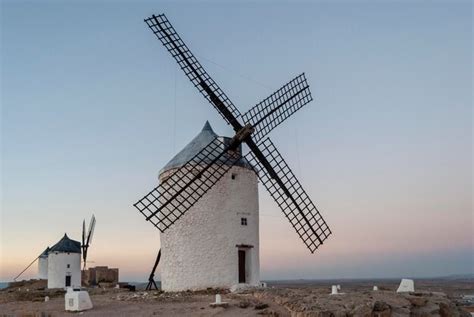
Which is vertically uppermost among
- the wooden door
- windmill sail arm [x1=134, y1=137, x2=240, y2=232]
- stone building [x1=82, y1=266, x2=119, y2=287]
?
windmill sail arm [x1=134, y1=137, x2=240, y2=232]

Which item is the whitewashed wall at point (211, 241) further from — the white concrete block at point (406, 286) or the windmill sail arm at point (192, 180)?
the white concrete block at point (406, 286)

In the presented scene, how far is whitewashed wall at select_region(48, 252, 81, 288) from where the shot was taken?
3040 cm

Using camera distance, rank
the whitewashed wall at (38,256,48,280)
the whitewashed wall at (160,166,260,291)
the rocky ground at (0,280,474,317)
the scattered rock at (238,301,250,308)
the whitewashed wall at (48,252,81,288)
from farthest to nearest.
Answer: the whitewashed wall at (38,256,48,280) < the whitewashed wall at (48,252,81,288) < the whitewashed wall at (160,166,260,291) < the scattered rock at (238,301,250,308) < the rocky ground at (0,280,474,317)

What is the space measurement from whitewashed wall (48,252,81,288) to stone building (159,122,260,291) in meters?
13.4

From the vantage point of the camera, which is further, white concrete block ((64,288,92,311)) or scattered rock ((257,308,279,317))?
white concrete block ((64,288,92,311))

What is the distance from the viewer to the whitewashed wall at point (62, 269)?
99.7 ft

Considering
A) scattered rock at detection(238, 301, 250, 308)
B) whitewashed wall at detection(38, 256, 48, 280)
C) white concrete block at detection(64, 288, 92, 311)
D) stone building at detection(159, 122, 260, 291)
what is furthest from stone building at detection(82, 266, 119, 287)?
scattered rock at detection(238, 301, 250, 308)

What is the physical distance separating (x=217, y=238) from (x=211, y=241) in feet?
0.79

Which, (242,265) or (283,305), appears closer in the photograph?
(283,305)

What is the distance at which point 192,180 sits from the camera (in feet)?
60.1

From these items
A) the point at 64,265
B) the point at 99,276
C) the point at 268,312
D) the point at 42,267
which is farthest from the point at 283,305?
the point at 42,267

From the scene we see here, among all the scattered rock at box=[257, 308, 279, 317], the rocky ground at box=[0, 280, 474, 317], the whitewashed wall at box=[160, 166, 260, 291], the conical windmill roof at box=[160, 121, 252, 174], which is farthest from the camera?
the conical windmill roof at box=[160, 121, 252, 174]

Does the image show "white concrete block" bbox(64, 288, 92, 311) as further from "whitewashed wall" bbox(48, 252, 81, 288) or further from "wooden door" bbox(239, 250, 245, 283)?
"whitewashed wall" bbox(48, 252, 81, 288)

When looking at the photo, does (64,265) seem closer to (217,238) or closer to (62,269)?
(62,269)
